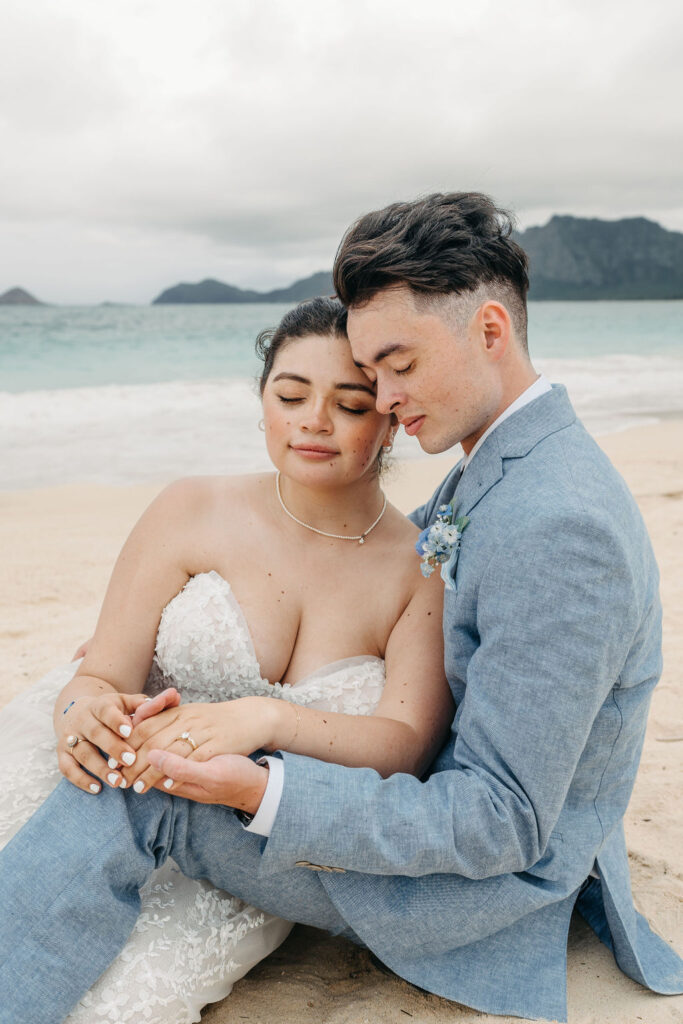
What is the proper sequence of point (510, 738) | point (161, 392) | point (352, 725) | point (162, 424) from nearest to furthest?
point (510, 738) < point (352, 725) < point (162, 424) < point (161, 392)

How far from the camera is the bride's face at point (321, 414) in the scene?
2.87 meters

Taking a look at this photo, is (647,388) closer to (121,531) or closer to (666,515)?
(666,515)

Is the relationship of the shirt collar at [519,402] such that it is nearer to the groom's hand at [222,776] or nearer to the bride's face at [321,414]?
the bride's face at [321,414]

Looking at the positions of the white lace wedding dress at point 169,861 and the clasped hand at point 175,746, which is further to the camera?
the white lace wedding dress at point 169,861

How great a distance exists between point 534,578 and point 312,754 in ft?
2.74

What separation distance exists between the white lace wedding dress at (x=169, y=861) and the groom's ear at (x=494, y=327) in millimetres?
1077

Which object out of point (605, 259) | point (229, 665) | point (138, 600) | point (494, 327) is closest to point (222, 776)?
point (229, 665)

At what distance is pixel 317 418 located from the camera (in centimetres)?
286

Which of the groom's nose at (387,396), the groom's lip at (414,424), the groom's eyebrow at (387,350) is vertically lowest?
the groom's lip at (414,424)

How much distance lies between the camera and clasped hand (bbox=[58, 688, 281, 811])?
2182 millimetres

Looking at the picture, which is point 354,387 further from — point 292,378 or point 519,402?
point 519,402

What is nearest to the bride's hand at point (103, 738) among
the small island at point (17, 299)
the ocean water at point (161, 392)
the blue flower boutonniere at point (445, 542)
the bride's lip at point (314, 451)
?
the blue flower boutonniere at point (445, 542)

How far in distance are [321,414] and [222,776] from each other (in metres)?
1.20

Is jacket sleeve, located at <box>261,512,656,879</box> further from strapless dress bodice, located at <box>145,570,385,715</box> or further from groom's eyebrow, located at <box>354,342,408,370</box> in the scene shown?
groom's eyebrow, located at <box>354,342,408,370</box>
